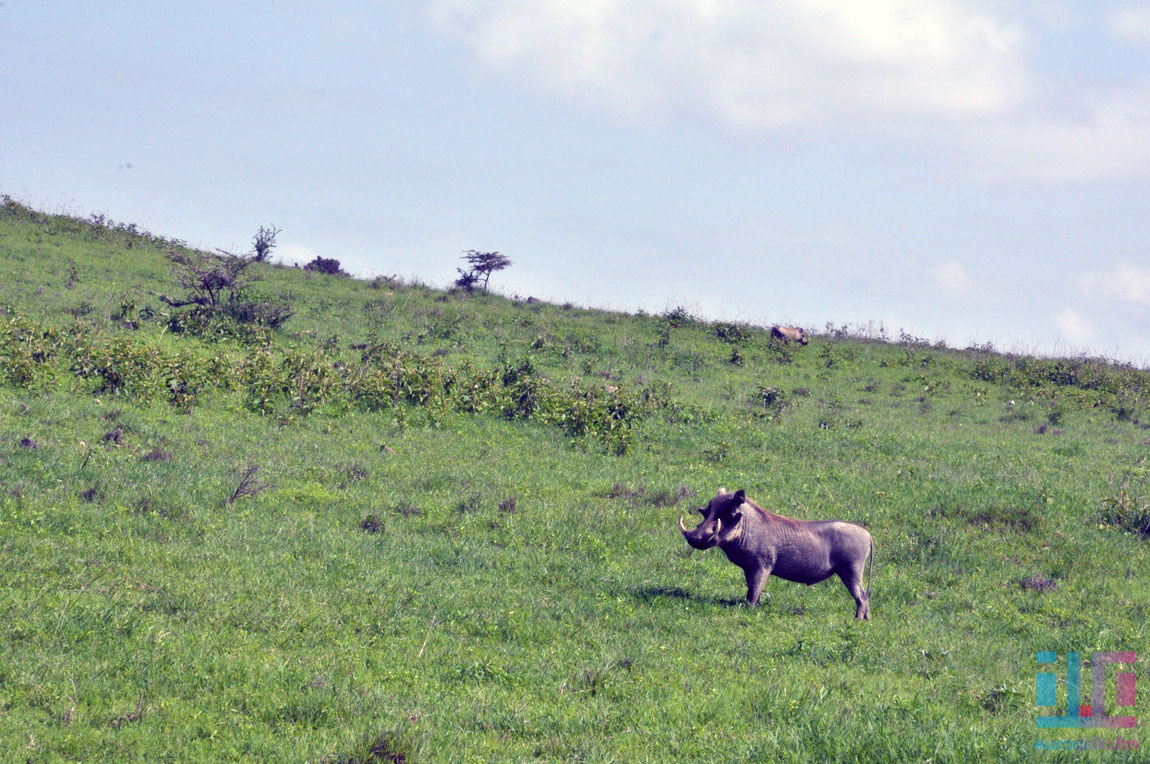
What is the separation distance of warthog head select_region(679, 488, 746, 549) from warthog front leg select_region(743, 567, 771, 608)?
52cm

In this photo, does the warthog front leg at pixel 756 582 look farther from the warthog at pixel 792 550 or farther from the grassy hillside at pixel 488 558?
the grassy hillside at pixel 488 558

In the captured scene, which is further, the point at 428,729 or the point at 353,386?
the point at 353,386

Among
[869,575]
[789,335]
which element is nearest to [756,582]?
[869,575]

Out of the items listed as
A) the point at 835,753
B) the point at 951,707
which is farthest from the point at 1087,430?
the point at 835,753

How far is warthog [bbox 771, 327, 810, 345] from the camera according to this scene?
36484 mm

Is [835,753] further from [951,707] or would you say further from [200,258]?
[200,258]

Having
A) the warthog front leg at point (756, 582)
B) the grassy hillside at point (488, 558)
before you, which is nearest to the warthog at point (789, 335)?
the grassy hillside at point (488, 558)

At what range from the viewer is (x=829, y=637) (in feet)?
32.3

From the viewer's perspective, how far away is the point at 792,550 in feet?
36.4

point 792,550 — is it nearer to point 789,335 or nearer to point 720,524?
point 720,524

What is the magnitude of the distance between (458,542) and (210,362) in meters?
9.79

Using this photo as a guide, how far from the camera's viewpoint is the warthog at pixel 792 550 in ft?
36.2

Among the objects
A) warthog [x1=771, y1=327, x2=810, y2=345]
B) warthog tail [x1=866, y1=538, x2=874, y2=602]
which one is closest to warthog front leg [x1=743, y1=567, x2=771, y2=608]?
warthog tail [x1=866, y1=538, x2=874, y2=602]

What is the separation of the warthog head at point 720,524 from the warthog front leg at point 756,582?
522mm
